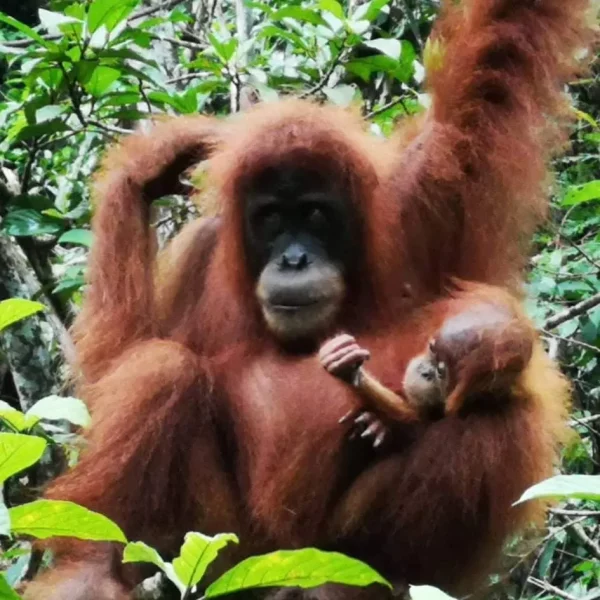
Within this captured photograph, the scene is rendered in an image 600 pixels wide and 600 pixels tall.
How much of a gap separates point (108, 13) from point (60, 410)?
1521mm

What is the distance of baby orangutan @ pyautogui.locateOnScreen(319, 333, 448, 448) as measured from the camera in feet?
8.35

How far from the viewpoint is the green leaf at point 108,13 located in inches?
120

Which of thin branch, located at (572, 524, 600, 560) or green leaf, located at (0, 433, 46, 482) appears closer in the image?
green leaf, located at (0, 433, 46, 482)

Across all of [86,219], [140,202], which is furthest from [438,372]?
[86,219]

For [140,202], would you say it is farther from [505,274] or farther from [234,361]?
[505,274]

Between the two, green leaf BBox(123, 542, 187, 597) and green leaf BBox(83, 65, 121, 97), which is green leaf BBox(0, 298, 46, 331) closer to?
green leaf BBox(123, 542, 187, 597)

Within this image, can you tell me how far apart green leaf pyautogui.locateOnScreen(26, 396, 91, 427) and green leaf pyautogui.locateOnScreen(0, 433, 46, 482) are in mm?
300

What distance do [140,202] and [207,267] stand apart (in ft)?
0.89

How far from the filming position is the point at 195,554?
163 cm

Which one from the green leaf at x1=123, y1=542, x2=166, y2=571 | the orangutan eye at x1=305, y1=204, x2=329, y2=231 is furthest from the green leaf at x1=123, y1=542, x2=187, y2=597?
the orangutan eye at x1=305, y1=204, x2=329, y2=231

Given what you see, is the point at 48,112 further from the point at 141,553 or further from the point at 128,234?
the point at 141,553

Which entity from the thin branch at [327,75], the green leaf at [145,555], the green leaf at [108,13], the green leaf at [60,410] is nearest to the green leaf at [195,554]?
the green leaf at [145,555]

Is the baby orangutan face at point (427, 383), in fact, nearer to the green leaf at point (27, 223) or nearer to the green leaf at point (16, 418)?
the green leaf at point (16, 418)

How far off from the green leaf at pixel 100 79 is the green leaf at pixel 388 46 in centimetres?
77
